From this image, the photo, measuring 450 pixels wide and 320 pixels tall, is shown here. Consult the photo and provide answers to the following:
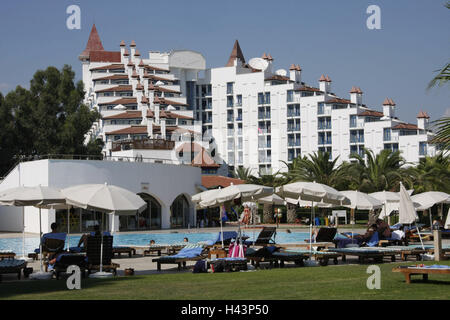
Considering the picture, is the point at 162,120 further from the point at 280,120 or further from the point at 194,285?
the point at 194,285

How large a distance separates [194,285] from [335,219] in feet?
117

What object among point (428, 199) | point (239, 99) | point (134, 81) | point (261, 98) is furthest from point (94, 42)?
point (428, 199)

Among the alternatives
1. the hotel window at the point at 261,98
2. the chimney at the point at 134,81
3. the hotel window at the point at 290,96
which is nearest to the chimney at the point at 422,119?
the hotel window at the point at 290,96

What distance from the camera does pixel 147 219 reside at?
46062 mm

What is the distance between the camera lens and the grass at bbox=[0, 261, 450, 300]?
32.0 ft

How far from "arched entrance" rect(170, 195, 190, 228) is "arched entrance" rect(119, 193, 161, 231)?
1.27 meters

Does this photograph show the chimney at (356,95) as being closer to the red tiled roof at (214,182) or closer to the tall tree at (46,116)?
the red tiled roof at (214,182)

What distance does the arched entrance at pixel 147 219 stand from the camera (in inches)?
1766

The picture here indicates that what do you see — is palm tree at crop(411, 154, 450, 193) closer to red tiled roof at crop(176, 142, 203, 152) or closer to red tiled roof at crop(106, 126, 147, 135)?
red tiled roof at crop(176, 142, 203, 152)

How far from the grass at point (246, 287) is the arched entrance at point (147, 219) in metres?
31.1

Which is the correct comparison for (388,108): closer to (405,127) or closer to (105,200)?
(405,127)

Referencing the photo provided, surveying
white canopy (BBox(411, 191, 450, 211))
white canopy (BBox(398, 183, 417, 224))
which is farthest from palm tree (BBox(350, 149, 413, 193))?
white canopy (BBox(398, 183, 417, 224))

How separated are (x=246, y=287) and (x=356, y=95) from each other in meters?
77.6

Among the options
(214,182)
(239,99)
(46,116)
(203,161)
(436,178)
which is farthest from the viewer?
(239,99)
